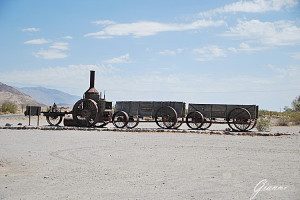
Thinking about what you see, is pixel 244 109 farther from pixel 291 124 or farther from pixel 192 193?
pixel 192 193

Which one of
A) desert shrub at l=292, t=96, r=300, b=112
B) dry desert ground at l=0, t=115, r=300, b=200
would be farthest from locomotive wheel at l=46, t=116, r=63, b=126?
desert shrub at l=292, t=96, r=300, b=112

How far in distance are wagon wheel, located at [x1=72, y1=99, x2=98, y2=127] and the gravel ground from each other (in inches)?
374

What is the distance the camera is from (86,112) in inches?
1038

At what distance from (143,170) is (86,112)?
16.2 meters

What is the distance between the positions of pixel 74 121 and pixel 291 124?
1989cm

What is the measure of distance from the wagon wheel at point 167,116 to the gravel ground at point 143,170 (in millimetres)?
9612

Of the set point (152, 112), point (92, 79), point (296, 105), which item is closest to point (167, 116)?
point (152, 112)

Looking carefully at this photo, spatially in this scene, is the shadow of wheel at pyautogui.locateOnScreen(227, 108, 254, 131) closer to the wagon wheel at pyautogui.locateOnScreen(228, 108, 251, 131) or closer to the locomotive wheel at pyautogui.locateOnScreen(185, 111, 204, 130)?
the wagon wheel at pyautogui.locateOnScreen(228, 108, 251, 131)

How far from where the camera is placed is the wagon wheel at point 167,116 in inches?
1036

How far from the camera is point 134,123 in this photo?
30125 mm

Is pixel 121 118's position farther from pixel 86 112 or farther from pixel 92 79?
pixel 92 79

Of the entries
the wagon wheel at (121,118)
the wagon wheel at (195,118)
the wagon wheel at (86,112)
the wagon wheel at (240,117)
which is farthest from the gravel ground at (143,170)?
the wagon wheel at (121,118)

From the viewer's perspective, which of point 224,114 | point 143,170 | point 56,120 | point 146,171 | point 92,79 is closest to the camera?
point 146,171

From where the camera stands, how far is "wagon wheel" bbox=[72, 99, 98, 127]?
26.2 metres
